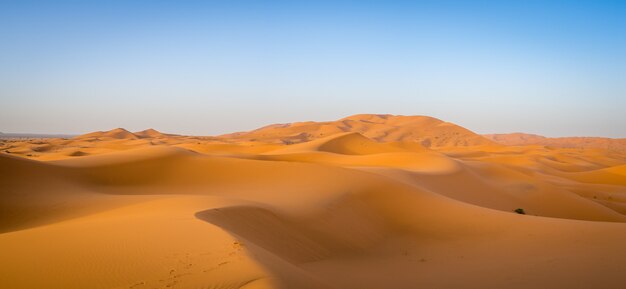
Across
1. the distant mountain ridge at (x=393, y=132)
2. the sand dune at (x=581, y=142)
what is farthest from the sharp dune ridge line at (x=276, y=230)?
the sand dune at (x=581, y=142)

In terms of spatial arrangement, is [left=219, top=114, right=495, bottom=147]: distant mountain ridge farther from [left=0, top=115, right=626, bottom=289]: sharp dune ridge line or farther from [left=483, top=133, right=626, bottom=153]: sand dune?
[left=0, top=115, right=626, bottom=289]: sharp dune ridge line

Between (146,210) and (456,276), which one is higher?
(146,210)

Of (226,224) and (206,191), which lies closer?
(226,224)

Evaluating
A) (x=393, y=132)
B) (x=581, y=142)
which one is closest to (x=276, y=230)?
(x=393, y=132)

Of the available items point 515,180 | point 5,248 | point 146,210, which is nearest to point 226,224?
point 146,210

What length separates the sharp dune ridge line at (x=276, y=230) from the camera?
17.6 ft

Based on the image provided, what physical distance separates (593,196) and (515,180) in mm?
4763

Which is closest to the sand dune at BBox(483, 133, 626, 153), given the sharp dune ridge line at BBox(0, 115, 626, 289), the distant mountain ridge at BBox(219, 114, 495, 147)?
the distant mountain ridge at BBox(219, 114, 495, 147)

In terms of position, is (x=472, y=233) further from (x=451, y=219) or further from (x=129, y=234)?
(x=129, y=234)

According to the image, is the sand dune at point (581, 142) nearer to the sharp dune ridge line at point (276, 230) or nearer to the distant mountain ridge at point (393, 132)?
the distant mountain ridge at point (393, 132)

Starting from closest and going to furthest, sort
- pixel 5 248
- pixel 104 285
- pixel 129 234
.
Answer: pixel 104 285
pixel 5 248
pixel 129 234

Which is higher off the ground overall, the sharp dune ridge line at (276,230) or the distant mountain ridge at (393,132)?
the distant mountain ridge at (393,132)

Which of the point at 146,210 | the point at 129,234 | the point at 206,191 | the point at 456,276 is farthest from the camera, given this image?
the point at 206,191

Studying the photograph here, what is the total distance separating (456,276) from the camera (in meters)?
7.59
